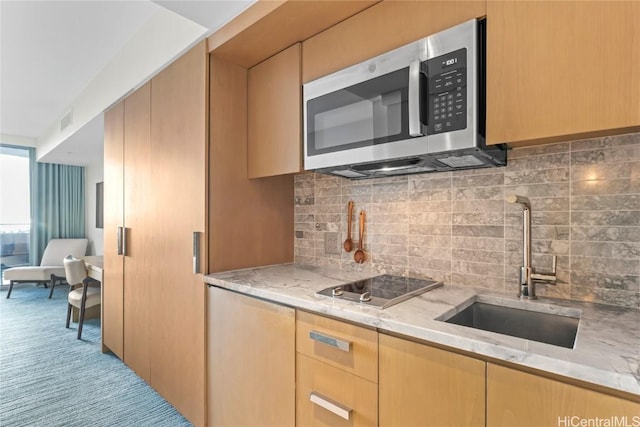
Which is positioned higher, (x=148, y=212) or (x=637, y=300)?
(x=148, y=212)

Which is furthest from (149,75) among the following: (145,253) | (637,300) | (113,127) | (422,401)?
(637,300)

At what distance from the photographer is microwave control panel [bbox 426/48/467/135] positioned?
3.79ft

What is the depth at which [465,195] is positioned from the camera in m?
1.53

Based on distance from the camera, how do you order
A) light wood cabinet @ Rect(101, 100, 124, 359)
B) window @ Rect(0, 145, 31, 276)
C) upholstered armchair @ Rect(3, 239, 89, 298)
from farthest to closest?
window @ Rect(0, 145, 31, 276), upholstered armchair @ Rect(3, 239, 89, 298), light wood cabinet @ Rect(101, 100, 124, 359)

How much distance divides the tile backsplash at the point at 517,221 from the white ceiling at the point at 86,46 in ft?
4.13

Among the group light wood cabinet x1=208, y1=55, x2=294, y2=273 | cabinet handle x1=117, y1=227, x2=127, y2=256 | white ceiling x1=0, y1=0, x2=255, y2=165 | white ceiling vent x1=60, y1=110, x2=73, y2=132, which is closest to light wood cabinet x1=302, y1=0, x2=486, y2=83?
white ceiling x1=0, y1=0, x2=255, y2=165

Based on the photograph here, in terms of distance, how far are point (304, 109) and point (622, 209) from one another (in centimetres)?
134

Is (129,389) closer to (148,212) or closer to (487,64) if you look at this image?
(148,212)

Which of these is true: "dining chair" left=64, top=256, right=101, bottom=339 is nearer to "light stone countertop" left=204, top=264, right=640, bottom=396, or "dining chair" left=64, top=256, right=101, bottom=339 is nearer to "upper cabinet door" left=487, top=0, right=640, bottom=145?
"light stone countertop" left=204, top=264, right=640, bottom=396

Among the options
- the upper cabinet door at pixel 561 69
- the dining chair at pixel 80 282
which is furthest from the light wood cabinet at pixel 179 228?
the dining chair at pixel 80 282

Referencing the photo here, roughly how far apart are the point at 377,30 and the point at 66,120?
446cm

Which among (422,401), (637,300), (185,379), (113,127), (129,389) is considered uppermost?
(113,127)

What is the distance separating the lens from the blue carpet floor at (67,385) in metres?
2.10

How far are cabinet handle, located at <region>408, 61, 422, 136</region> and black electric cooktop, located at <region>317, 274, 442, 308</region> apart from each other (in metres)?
0.62
